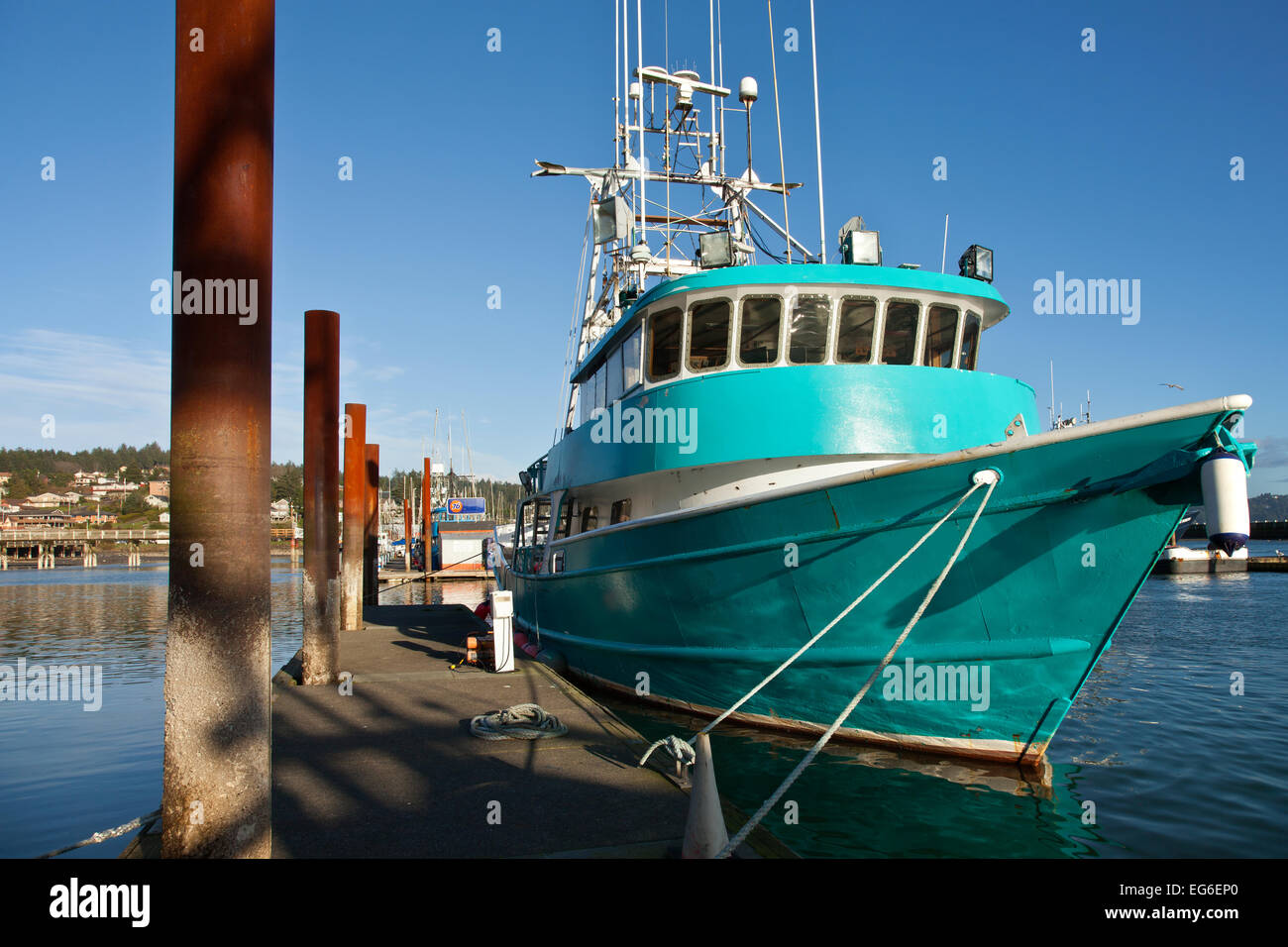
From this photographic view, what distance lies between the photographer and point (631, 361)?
931cm

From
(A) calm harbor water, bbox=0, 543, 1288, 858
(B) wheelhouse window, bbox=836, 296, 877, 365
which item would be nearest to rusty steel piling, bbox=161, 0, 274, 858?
(A) calm harbor water, bbox=0, 543, 1288, 858

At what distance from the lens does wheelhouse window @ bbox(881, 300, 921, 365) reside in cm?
808

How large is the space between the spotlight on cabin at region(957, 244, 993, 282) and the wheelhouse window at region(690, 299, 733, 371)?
265 centimetres

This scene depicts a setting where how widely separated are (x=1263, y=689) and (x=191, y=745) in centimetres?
1445

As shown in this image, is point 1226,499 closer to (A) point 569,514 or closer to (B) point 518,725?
(B) point 518,725

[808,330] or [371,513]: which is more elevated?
[808,330]

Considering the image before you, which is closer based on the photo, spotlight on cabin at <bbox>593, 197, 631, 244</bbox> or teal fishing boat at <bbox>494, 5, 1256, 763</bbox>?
teal fishing boat at <bbox>494, 5, 1256, 763</bbox>

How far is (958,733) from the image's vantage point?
6.60 m

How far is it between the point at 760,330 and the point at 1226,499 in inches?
171

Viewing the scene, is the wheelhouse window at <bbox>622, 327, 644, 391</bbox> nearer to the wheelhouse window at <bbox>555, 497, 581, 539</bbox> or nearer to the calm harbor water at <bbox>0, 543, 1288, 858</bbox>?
the wheelhouse window at <bbox>555, 497, 581, 539</bbox>

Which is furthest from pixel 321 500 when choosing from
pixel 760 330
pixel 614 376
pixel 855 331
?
pixel 855 331

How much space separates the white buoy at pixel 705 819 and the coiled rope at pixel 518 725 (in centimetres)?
278

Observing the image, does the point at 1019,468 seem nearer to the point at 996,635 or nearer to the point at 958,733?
the point at 996,635
